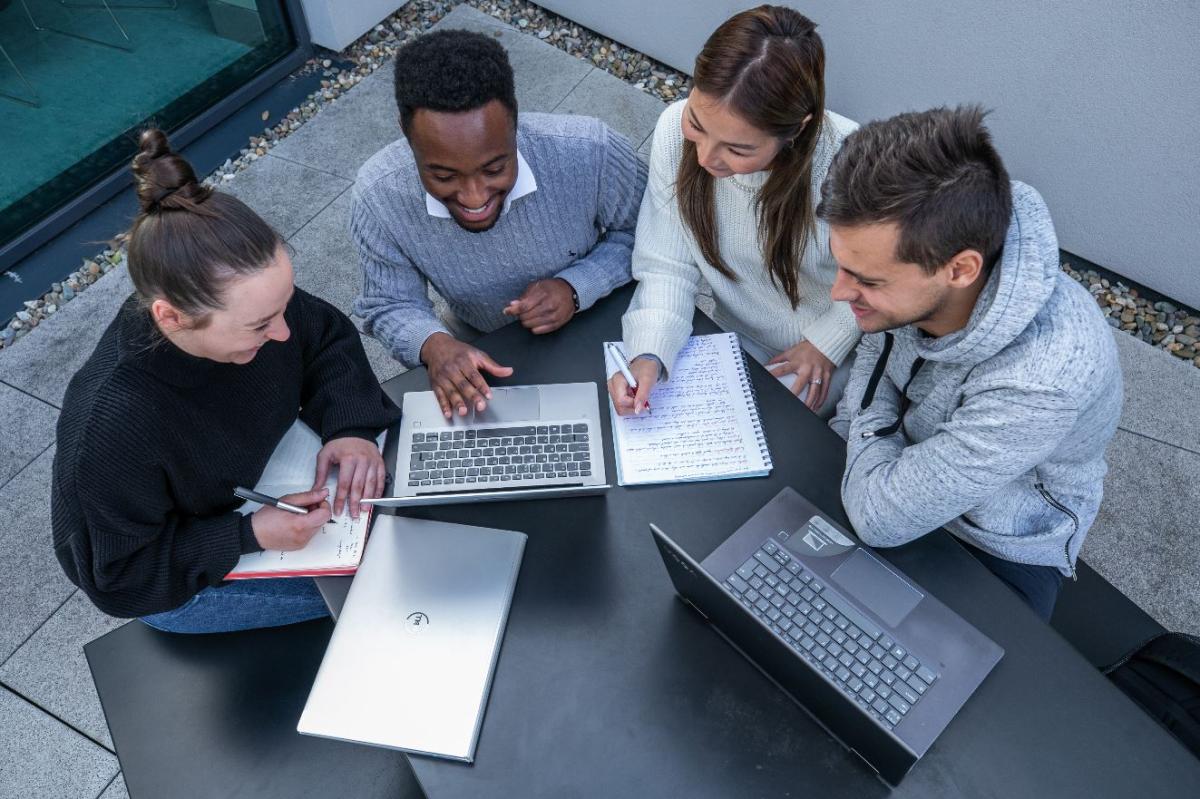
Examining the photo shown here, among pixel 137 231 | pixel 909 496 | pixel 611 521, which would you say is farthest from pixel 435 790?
pixel 137 231

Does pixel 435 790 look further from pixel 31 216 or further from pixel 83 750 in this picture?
pixel 31 216

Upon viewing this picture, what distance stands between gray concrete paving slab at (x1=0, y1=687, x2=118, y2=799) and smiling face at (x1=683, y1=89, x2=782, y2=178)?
180cm

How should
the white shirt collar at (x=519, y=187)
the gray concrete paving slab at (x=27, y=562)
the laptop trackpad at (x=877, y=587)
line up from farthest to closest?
the gray concrete paving slab at (x=27, y=562), the white shirt collar at (x=519, y=187), the laptop trackpad at (x=877, y=587)

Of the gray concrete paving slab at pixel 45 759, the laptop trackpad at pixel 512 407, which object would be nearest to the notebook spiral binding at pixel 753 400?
the laptop trackpad at pixel 512 407

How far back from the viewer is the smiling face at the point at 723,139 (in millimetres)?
1387

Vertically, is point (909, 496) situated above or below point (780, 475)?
above

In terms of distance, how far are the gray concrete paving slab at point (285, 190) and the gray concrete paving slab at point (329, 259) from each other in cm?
5

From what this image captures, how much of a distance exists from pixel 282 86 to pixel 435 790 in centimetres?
307

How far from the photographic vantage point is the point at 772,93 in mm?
1354

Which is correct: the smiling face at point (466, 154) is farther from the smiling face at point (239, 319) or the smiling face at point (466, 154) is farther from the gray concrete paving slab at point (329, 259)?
the gray concrete paving slab at point (329, 259)

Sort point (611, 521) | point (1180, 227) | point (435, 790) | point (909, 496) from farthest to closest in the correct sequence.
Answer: point (1180, 227), point (611, 521), point (909, 496), point (435, 790)

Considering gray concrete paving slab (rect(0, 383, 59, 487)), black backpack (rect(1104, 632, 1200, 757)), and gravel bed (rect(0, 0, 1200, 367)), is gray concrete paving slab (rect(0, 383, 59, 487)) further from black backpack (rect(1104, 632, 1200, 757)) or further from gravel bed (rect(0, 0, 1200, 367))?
black backpack (rect(1104, 632, 1200, 757))

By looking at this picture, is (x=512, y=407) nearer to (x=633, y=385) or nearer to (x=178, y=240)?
(x=633, y=385)

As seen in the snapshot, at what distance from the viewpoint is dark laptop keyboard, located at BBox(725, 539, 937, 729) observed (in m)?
1.07
